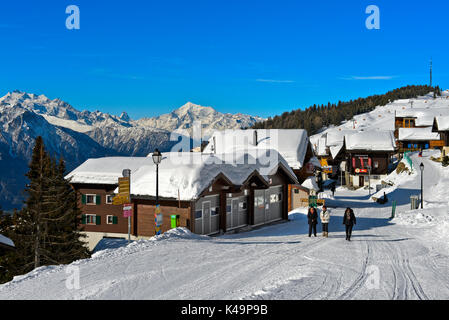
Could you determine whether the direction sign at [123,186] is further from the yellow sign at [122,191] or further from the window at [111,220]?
the window at [111,220]

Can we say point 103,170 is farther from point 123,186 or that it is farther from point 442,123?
point 442,123

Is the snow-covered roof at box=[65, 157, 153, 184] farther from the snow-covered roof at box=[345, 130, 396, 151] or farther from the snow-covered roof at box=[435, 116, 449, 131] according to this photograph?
the snow-covered roof at box=[345, 130, 396, 151]

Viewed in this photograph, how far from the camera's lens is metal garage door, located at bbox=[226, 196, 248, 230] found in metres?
25.1

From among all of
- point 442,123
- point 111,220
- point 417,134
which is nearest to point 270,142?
point 111,220

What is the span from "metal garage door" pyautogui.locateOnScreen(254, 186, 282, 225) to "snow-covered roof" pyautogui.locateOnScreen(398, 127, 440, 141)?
6188 centimetres

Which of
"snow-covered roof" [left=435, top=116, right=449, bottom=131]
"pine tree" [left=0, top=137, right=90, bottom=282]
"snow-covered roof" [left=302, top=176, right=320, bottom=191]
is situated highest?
"snow-covered roof" [left=435, top=116, right=449, bottom=131]

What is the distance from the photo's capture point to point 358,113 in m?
195

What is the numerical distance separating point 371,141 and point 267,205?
46.1m

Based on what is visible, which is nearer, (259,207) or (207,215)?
(207,215)

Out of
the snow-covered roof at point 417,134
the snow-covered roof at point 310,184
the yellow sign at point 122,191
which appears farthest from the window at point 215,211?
the snow-covered roof at point 417,134

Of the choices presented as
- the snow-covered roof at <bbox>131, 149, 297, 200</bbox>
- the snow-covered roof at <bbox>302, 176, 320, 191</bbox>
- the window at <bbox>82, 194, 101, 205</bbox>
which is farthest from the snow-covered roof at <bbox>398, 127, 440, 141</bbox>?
the window at <bbox>82, 194, 101, 205</bbox>

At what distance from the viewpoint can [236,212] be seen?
25938mm

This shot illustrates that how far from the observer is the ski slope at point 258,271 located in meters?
10.1
